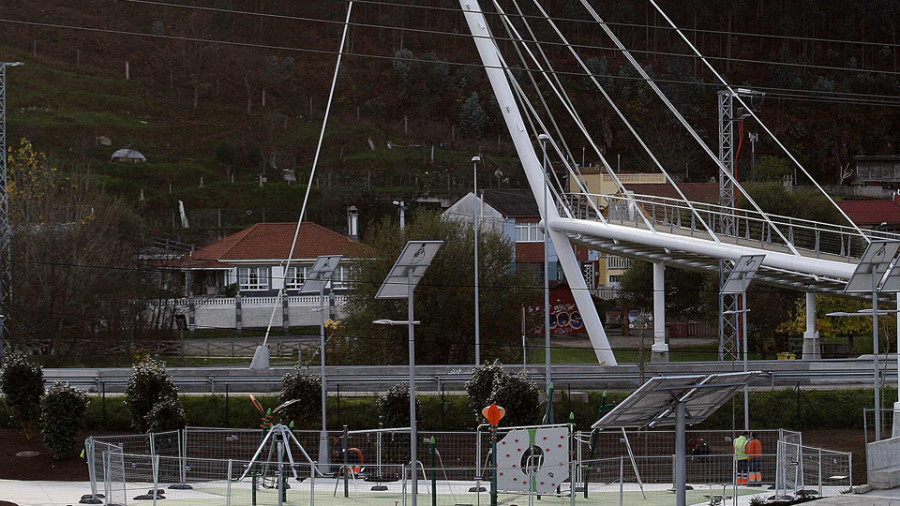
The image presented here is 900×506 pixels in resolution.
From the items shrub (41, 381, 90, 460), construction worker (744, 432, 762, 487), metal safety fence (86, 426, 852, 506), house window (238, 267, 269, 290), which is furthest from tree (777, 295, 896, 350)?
shrub (41, 381, 90, 460)

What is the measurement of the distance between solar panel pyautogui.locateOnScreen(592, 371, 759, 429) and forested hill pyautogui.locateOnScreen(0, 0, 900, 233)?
308 ft

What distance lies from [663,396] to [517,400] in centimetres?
1515

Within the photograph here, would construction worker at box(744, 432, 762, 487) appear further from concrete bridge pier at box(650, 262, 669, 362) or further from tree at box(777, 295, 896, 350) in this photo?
tree at box(777, 295, 896, 350)

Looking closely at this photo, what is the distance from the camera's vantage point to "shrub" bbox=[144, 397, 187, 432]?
2566 centimetres

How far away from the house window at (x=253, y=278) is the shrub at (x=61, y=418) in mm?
50697

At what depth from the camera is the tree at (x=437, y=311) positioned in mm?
47156

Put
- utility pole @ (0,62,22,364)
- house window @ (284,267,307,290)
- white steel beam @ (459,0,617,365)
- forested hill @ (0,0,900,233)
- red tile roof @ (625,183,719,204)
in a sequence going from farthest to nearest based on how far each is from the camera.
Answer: forested hill @ (0,0,900,233) → red tile roof @ (625,183,719,204) → house window @ (284,267,307,290) → utility pole @ (0,62,22,364) → white steel beam @ (459,0,617,365)

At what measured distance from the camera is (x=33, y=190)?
5900cm

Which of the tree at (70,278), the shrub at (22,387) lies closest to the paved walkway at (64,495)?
the shrub at (22,387)

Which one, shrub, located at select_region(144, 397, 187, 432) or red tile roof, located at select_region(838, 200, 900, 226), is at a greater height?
red tile roof, located at select_region(838, 200, 900, 226)

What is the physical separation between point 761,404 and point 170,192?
3606 inches

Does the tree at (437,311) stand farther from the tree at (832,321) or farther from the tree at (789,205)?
the tree at (789,205)

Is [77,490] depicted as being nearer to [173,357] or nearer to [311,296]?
[173,357]

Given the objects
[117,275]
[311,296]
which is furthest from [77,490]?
[311,296]
